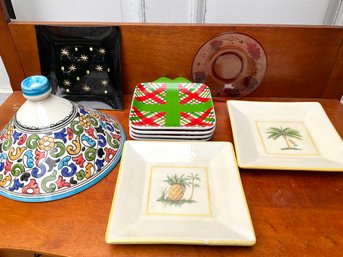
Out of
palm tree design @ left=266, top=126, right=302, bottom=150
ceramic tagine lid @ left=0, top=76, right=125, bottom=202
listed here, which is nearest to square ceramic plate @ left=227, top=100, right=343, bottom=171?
palm tree design @ left=266, top=126, right=302, bottom=150

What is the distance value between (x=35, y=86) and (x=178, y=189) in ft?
0.99

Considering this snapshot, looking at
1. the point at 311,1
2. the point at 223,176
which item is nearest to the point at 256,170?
the point at 223,176

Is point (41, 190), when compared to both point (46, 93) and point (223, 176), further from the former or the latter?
point (223, 176)

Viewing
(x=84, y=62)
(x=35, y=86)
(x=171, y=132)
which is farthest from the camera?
(x=84, y=62)

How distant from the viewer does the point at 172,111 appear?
66cm

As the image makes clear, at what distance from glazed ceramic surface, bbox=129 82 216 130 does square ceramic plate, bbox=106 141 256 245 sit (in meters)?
0.06

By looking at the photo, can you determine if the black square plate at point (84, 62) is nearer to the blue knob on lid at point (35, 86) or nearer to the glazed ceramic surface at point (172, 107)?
the glazed ceramic surface at point (172, 107)

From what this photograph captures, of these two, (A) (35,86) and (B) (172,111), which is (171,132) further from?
(A) (35,86)

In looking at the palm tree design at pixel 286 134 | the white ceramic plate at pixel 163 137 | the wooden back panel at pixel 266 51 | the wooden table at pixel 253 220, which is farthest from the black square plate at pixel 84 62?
the palm tree design at pixel 286 134

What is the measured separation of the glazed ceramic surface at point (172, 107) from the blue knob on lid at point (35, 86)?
18 cm

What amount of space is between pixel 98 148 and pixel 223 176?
24 cm

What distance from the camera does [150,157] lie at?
1.82ft

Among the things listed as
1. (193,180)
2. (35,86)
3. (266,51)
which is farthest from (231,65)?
(35,86)

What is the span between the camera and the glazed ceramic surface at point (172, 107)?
0.62m
